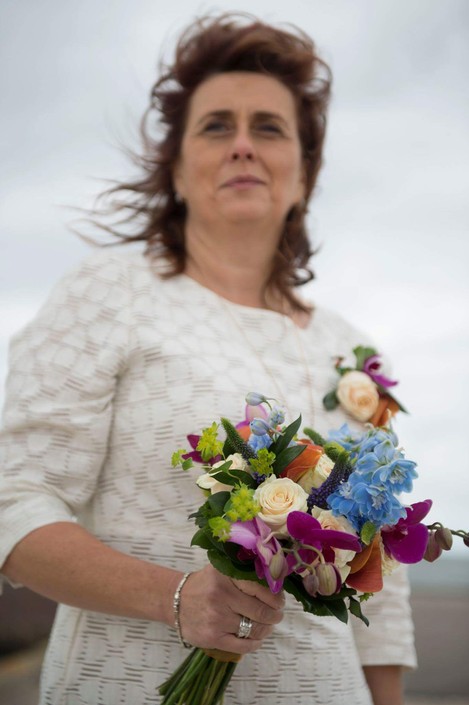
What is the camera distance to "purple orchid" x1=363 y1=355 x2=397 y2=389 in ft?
7.25

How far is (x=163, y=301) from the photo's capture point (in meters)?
2.07

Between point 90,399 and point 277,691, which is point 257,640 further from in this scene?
point 90,399

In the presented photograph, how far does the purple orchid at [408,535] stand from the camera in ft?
4.47

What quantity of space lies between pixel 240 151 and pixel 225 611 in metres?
1.29

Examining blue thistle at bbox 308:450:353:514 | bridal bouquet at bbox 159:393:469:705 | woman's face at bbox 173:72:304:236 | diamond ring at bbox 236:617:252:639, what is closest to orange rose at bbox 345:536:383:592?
bridal bouquet at bbox 159:393:469:705

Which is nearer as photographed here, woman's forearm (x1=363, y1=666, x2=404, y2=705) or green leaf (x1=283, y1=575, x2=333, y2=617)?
green leaf (x1=283, y1=575, x2=333, y2=617)

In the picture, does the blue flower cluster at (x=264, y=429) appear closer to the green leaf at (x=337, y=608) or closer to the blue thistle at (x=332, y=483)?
the blue thistle at (x=332, y=483)

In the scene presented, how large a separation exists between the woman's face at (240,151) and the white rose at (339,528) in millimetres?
1135

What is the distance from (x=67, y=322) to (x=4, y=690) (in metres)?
4.66

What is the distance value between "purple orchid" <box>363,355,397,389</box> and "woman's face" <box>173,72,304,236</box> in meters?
0.51

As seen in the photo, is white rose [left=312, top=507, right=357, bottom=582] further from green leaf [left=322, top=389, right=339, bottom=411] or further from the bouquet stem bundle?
green leaf [left=322, top=389, right=339, bottom=411]

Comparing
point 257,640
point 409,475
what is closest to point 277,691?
point 257,640

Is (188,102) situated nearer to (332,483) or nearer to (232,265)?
(232,265)

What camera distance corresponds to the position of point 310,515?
128 cm
